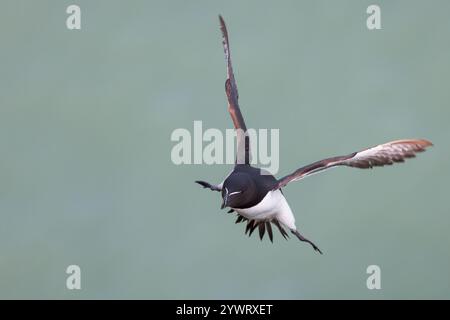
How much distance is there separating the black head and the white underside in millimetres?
109

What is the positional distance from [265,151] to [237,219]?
357 mm

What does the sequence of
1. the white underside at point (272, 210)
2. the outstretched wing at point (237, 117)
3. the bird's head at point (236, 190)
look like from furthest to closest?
1. the outstretched wing at point (237, 117)
2. the white underside at point (272, 210)
3. the bird's head at point (236, 190)

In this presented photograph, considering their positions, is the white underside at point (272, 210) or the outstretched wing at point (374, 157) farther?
the white underside at point (272, 210)

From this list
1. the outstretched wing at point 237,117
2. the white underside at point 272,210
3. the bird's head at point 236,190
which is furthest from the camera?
the outstretched wing at point 237,117

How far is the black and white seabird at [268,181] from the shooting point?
161 inches

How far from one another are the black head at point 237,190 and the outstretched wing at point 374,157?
0.53 ft

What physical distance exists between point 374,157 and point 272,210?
54 centimetres

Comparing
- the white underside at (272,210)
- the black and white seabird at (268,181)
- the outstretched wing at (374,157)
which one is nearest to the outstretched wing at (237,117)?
the black and white seabird at (268,181)

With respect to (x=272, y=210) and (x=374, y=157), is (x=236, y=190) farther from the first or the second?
(x=374, y=157)

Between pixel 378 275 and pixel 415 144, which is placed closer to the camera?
pixel 415 144

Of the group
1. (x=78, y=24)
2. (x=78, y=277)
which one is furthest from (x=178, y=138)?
(x=78, y=24)

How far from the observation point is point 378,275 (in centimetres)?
579

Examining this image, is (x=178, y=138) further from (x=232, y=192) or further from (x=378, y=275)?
(x=378, y=275)

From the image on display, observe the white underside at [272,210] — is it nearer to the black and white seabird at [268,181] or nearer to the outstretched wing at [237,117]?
the black and white seabird at [268,181]
